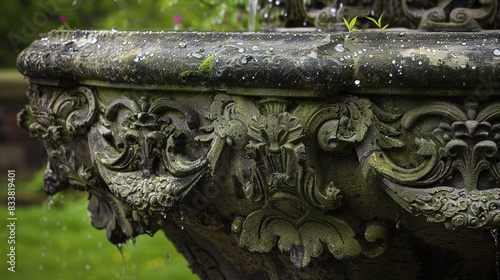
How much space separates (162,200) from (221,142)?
211 mm

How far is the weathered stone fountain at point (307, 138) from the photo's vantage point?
5.59 ft

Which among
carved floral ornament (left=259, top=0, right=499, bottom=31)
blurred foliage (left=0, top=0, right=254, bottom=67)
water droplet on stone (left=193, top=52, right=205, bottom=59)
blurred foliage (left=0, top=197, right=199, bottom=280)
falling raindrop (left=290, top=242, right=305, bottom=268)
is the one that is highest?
water droplet on stone (left=193, top=52, right=205, bottom=59)

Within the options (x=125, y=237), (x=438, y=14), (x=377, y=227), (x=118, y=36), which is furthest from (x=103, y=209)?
(x=438, y=14)

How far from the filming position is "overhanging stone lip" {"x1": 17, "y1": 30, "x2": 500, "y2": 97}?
1678mm

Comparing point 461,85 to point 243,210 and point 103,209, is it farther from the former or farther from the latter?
point 103,209

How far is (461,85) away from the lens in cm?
167

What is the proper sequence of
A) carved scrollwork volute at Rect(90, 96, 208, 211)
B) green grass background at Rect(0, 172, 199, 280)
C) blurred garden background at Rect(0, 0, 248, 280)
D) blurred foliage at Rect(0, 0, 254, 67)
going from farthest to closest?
green grass background at Rect(0, 172, 199, 280)
blurred garden background at Rect(0, 0, 248, 280)
blurred foliage at Rect(0, 0, 254, 67)
carved scrollwork volute at Rect(90, 96, 208, 211)

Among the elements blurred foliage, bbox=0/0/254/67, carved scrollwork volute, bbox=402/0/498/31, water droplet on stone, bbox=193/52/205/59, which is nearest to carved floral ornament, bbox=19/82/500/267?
water droplet on stone, bbox=193/52/205/59

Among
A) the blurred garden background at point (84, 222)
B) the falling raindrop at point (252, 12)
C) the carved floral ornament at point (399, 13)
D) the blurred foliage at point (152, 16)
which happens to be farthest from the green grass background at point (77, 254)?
the carved floral ornament at point (399, 13)

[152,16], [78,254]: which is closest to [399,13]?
[152,16]

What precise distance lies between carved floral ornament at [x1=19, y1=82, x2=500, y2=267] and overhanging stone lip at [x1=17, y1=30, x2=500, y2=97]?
5 cm

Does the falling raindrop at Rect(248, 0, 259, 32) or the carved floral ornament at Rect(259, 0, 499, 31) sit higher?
the carved floral ornament at Rect(259, 0, 499, 31)

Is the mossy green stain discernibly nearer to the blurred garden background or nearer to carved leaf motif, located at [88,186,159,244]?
carved leaf motif, located at [88,186,159,244]

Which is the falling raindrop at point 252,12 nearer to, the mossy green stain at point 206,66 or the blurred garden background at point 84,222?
the blurred garden background at point 84,222
